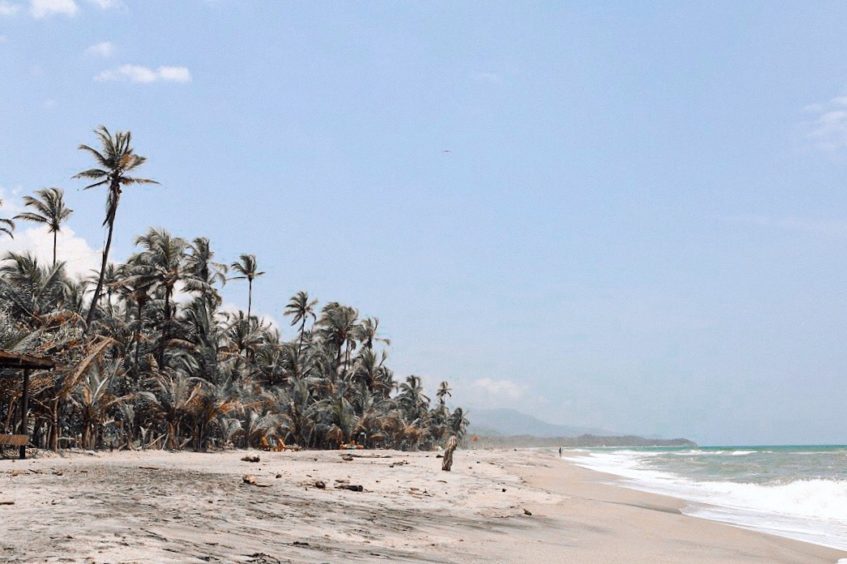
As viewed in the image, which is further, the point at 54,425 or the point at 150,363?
the point at 150,363

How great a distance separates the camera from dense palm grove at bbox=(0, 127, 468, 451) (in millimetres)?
25156

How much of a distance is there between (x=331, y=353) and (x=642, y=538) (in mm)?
61282

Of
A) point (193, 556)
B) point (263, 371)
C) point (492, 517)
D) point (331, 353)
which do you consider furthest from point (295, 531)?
point (331, 353)

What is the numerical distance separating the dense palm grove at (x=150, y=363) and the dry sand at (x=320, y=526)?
1211 cm

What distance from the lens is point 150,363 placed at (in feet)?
132

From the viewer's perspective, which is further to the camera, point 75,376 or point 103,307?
point 103,307

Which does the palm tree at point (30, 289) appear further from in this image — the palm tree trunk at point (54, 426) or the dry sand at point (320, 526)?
the dry sand at point (320, 526)

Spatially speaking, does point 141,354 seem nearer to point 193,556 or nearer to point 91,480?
point 91,480

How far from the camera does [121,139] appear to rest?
36281 millimetres

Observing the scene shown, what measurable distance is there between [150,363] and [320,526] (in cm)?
3496

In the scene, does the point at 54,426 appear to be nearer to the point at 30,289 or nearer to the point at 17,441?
the point at 17,441

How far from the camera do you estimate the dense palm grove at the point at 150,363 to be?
2516 centimetres

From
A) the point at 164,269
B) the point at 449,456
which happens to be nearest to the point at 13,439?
the point at 449,456

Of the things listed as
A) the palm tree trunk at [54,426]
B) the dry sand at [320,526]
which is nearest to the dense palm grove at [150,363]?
the palm tree trunk at [54,426]
